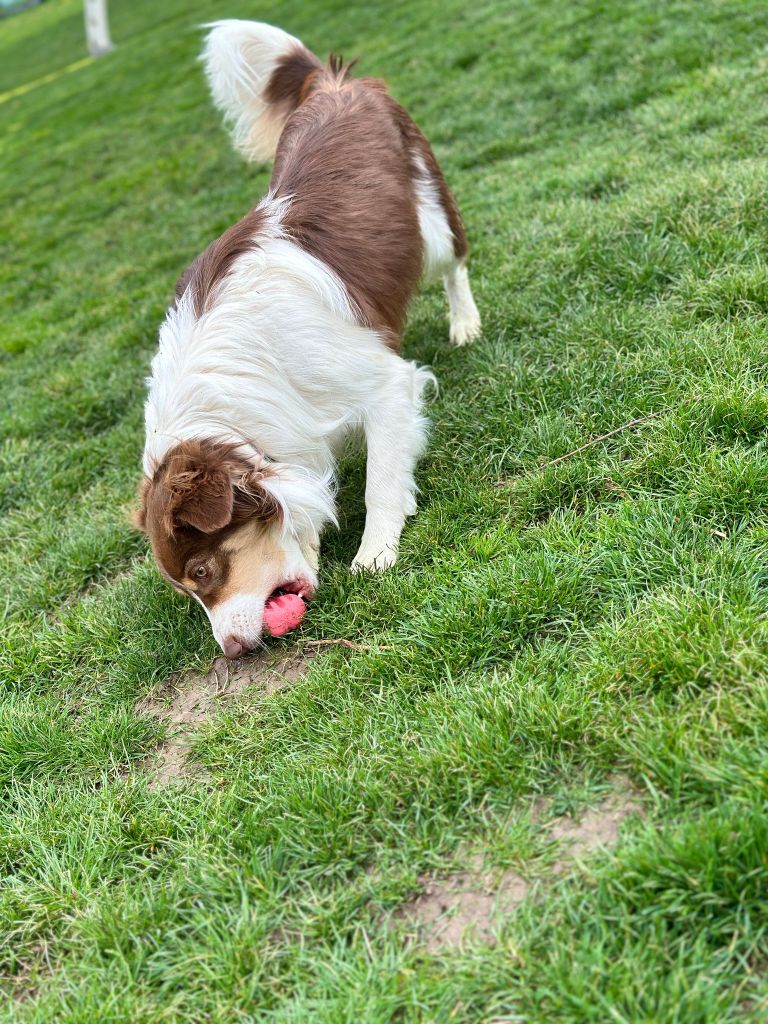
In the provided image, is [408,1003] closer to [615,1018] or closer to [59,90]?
[615,1018]

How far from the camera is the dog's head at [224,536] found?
3117mm

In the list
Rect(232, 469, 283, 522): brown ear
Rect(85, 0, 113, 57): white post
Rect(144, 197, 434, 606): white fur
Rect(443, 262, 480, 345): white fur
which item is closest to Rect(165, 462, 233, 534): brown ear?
Rect(232, 469, 283, 522): brown ear

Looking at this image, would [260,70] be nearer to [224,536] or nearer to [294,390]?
Result: [294,390]

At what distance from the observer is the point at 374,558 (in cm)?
344

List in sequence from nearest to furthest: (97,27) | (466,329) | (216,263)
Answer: (216,263) < (466,329) < (97,27)

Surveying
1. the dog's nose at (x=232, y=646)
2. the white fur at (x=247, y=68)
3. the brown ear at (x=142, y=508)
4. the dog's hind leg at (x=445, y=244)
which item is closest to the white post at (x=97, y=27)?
the white fur at (x=247, y=68)

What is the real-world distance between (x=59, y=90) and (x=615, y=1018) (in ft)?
84.6

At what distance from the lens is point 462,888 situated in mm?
2107

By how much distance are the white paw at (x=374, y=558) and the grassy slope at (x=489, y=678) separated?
0.27ft

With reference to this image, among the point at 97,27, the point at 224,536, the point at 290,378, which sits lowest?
the point at 224,536

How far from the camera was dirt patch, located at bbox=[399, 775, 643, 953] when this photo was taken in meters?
2.01

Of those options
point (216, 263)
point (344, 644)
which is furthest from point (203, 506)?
point (216, 263)

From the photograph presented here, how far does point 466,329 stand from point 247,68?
7.49ft

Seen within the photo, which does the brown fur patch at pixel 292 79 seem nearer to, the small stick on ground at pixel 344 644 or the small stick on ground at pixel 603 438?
the small stick on ground at pixel 603 438
